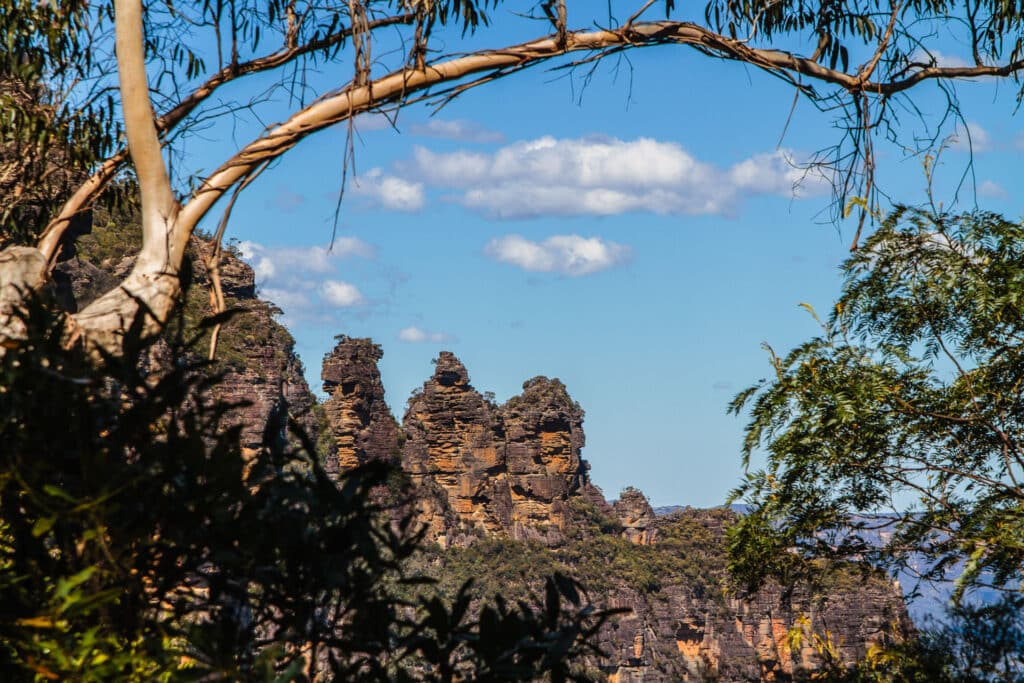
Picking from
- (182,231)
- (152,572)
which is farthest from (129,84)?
(152,572)

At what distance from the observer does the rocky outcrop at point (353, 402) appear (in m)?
53.0

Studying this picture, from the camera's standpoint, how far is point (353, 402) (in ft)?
176

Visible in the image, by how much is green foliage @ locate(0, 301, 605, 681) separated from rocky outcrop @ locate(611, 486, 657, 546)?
179 feet

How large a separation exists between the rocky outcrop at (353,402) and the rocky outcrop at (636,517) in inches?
503

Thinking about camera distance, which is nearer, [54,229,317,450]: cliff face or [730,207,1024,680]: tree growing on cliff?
[730,207,1024,680]: tree growing on cliff

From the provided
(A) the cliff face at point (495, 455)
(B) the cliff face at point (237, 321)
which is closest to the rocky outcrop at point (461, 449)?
(A) the cliff face at point (495, 455)

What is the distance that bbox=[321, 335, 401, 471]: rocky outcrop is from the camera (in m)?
53.0

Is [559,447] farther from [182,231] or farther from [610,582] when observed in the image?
[182,231]

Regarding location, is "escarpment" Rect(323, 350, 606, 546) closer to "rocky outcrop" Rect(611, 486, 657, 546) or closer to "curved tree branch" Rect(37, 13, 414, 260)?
"rocky outcrop" Rect(611, 486, 657, 546)

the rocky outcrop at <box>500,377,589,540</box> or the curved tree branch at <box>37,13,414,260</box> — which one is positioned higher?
the rocky outcrop at <box>500,377,589,540</box>

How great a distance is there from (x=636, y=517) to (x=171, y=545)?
5555 centimetres

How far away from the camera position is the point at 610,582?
5119cm

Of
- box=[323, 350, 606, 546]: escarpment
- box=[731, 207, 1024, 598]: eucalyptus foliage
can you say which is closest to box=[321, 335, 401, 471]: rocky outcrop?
box=[323, 350, 606, 546]: escarpment

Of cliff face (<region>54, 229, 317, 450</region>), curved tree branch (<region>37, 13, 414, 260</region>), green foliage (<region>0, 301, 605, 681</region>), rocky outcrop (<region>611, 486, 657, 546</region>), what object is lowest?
green foliage (<region>0, 301, 605, 681</region>)
